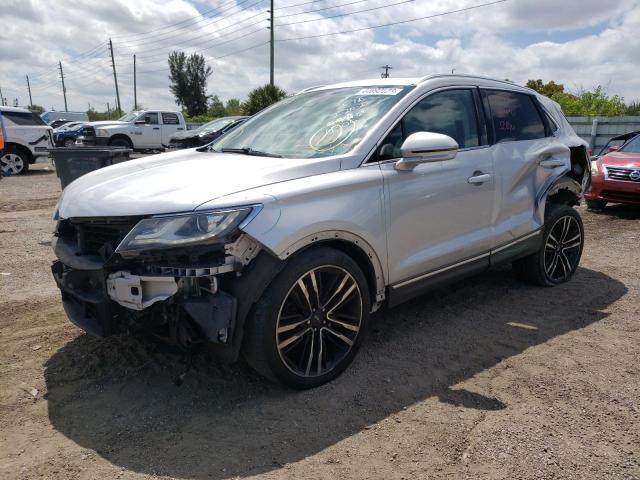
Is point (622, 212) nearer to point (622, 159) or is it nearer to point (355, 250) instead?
point (622, 159)

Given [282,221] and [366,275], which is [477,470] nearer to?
[366,275]

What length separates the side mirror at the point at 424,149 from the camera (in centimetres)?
314

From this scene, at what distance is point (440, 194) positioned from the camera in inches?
140

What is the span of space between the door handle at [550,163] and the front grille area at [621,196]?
16.0ft

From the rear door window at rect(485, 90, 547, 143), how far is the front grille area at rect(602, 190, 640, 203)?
4995 millimetres

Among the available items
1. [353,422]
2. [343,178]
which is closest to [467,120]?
[343,178]

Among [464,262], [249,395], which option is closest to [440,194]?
[464,262]

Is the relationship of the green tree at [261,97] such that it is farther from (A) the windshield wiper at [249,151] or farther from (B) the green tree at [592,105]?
(A) the windshield wiper at [249,151]

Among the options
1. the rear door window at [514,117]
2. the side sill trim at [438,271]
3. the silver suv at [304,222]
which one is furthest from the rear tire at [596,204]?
the side sill trim at [438,271]

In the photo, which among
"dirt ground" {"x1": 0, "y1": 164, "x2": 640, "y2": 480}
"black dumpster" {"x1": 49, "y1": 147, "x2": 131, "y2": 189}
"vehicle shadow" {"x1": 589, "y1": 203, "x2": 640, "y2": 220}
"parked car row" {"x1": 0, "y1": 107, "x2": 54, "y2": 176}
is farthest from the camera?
"parked car row" {"x1": 0, "y1": 107, "x2": 54, "y2": 176}

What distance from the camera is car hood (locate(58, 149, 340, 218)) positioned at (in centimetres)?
269

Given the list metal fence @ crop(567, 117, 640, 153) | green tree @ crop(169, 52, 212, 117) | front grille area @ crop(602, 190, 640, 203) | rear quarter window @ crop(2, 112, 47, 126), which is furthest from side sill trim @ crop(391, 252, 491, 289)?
green tree @ crop(169, 52, 212, 117)

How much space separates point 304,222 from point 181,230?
25.1 inches

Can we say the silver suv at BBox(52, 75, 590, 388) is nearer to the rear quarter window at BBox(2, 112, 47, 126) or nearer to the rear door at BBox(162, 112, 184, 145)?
the rear quarter window at BBox(2, 112, 47, 126)
